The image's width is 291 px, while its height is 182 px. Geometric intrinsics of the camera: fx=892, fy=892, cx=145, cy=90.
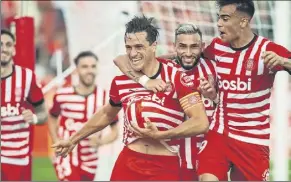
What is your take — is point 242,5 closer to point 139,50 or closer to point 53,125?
point 139,50

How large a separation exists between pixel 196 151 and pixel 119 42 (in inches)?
144

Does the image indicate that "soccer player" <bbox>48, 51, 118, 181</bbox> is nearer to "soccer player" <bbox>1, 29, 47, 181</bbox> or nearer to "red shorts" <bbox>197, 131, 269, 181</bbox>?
"soccer player" <bbox>1, 29, 47, 181</bbox>

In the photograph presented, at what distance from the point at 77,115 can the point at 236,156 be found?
3090 millimetres

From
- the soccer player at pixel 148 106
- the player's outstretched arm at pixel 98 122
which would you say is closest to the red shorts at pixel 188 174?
the soccer player at pixel 148 106

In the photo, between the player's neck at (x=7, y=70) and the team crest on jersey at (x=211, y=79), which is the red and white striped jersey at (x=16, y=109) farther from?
the team crest on jersey at (x=211, y=79)

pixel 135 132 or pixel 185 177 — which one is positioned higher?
pixel 135 132

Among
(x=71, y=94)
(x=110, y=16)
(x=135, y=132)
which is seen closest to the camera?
(x=135, y=132)

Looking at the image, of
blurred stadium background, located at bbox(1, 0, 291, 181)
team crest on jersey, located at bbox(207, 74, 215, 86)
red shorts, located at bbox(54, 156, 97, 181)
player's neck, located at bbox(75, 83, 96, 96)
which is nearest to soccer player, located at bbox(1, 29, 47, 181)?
red shorts, located at bbox(54, 156, 97, 181)

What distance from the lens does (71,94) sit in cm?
916

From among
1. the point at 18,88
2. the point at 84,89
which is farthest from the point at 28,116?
the point at 84,89

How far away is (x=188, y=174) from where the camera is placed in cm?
670

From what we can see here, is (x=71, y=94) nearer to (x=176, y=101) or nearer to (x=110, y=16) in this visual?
(x=110, y=16)

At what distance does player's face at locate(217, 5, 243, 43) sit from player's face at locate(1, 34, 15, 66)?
233 cm

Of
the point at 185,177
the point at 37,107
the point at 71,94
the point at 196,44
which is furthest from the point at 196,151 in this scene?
the point at 71,94
